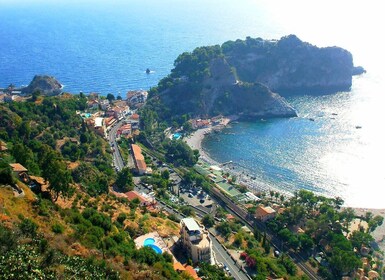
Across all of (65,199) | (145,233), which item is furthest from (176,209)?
(65,199)

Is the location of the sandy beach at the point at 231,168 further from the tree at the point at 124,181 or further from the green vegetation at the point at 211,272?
the green vegetation at the point at 211,272

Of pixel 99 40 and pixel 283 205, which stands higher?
pixel 99 40

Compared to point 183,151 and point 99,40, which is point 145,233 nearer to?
point 183,151

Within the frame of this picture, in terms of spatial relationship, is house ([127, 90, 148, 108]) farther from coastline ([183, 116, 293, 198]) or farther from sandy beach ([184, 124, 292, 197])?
sandy beach ([184, 124, 292, 197])

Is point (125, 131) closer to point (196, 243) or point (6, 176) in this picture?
point (196, 243)

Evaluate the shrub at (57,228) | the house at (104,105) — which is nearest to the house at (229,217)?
the shrub at (57,228)
